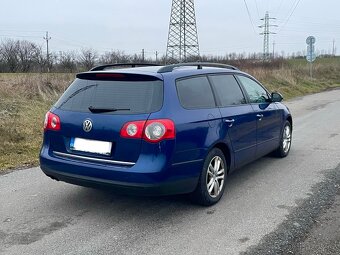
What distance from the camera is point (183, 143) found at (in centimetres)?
408

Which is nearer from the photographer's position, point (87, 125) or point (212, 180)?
point (87, 125)

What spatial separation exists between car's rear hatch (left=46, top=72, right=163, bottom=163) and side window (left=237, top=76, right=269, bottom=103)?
78.9 inches


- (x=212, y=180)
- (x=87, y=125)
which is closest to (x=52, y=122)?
(x=87, y=125)

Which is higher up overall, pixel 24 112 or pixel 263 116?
pixel 263 116

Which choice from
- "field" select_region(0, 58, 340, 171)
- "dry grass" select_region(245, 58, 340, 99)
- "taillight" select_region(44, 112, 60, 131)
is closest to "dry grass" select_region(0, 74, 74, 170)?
"field" select_region(0, 58, 340, 171)

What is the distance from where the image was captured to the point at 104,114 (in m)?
4.14

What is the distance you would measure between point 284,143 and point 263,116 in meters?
1.38

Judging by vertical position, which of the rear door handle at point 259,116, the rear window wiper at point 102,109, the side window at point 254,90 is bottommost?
the rear door handle at point 259,116

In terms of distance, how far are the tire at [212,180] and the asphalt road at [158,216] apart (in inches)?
4.6

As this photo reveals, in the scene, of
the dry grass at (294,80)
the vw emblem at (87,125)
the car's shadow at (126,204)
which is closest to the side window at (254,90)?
the car's shadow at (126,204)

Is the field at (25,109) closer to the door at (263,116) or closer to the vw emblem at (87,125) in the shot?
the vw emblem at (87,125)

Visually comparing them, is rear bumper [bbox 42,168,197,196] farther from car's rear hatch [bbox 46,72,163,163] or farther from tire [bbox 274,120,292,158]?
tire [bbox 274,120,292,158]

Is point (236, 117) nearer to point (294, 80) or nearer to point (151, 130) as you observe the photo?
point (151, 130)

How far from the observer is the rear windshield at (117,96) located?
161 inches
